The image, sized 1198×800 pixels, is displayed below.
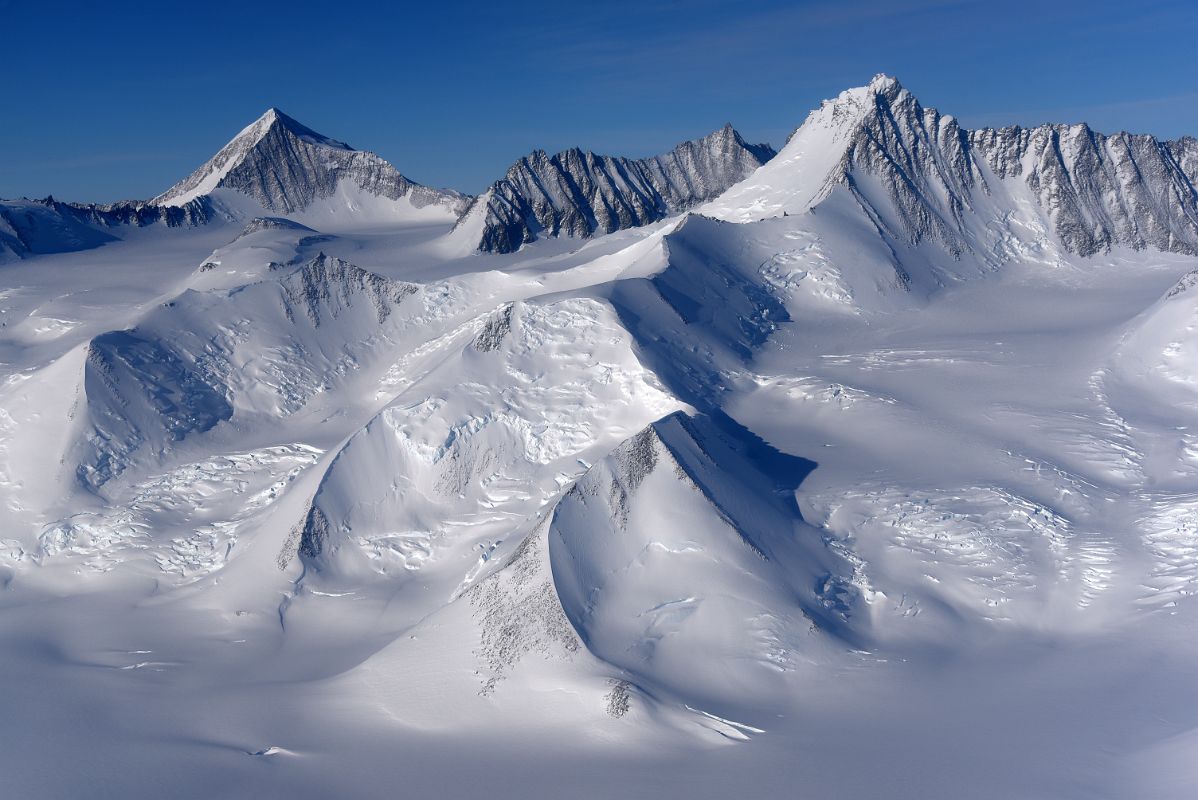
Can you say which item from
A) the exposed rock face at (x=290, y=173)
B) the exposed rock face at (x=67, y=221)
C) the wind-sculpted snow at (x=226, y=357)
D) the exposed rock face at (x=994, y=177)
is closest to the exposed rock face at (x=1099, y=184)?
the exposed rock face at (x=994, y=177)

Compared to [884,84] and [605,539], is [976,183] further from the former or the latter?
[605,539]

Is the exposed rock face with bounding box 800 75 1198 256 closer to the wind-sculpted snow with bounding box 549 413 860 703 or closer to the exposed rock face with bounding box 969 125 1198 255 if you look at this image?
the exposed rock face with bounding box 969 125 1198 255

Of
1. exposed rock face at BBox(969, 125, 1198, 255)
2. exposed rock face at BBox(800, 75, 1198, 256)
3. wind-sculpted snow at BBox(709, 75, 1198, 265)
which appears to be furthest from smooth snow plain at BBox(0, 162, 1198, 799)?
exposed rock face at BBox(969, 125, 1198, 255)

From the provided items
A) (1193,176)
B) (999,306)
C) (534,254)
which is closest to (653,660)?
(999,306)

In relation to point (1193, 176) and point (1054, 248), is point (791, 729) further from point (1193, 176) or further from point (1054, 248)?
point (1193, 176)

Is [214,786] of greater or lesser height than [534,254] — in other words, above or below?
below

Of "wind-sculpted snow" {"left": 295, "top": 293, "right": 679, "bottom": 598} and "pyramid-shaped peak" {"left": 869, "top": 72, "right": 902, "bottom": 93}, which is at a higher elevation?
"pyramid-shaped peak" {"left": 869, "top": 72, "right": 902, "bottom": 93}

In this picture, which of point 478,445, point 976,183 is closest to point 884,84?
point 976,183
